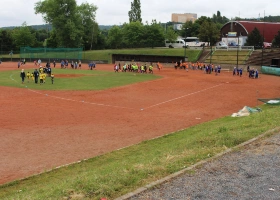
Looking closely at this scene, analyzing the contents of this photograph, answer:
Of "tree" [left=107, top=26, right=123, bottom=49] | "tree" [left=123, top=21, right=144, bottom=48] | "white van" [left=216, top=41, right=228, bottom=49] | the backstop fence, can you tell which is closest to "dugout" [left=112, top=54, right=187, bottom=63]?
"white van" [left=216, top=41, right=228, bottom=49]

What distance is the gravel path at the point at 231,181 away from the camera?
304 inches

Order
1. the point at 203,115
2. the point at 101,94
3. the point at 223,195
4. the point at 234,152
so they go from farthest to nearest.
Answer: the point at 101,94
the point at 203,115
the point at 234,152
the point at 223,195

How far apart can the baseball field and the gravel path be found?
6183 millimetres

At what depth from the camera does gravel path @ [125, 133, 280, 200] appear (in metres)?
7.73

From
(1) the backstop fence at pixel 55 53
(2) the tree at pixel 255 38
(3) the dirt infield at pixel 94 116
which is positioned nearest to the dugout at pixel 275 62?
(3) the dirt infield at pixel 94 116

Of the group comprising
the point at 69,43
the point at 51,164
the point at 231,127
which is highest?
the point at 69,43

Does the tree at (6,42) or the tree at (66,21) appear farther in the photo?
the tree at (6,42)

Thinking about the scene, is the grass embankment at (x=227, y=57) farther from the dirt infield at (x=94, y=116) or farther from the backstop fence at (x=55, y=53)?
the backstop fence at (x=55, y=53)

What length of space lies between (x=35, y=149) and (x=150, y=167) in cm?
767

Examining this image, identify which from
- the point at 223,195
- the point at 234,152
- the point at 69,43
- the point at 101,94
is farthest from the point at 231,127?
the point at 69,43

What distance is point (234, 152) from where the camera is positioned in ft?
35.0

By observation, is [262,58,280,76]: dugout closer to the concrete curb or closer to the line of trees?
the line of trees

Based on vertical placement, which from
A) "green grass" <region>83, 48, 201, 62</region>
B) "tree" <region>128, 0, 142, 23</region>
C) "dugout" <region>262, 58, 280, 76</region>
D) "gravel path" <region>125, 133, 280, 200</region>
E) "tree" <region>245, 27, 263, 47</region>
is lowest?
"gravel path" <region>125, 133, 280, 200</region>

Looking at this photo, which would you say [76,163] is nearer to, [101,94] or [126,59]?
[101,94]
